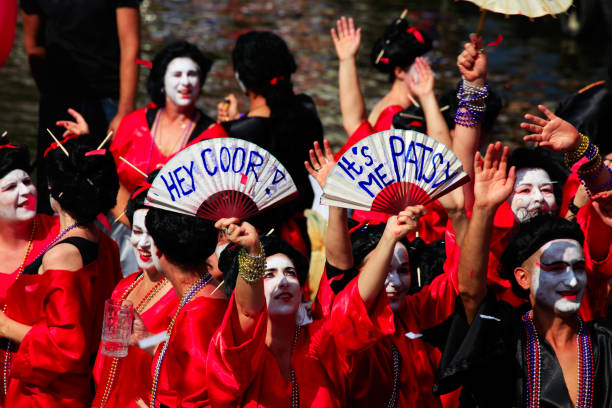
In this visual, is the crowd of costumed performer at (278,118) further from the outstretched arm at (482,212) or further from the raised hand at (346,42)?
the outstretched arm at (482,212)

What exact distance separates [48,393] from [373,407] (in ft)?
4.50

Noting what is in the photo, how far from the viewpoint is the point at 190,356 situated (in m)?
3.43

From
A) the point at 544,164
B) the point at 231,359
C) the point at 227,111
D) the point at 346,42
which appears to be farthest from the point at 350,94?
the point at 231,359

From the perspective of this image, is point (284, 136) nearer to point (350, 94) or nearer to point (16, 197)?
point (350, 94)

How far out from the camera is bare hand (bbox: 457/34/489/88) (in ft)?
12.3

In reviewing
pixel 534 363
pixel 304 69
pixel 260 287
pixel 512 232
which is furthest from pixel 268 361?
pixel 304 69

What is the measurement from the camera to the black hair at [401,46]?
5473 millimetres

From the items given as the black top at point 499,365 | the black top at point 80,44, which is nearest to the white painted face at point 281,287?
the black top at point 499,365

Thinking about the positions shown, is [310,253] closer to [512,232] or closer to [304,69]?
[512,232]

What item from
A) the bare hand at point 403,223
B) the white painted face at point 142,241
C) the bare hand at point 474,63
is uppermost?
the bare hand at point 474,63

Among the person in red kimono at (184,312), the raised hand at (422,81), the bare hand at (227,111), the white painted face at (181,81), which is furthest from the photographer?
the bare hand at (227,111)

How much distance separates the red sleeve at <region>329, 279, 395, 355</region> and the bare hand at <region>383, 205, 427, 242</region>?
0.25 m

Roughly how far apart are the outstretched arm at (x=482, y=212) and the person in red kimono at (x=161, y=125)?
237cm

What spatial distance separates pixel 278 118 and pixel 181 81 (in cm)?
60
